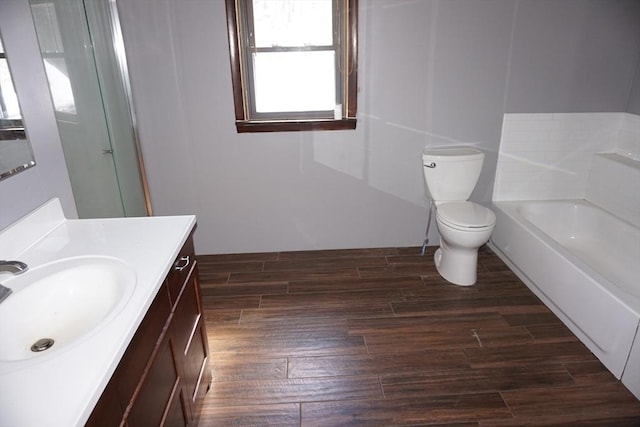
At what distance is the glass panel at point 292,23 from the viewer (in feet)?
9.27

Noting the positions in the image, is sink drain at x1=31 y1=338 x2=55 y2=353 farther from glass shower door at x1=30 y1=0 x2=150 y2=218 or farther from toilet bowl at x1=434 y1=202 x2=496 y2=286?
toilet bowl at x1=434 y1=202 x2=496 y2=286

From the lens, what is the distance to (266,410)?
1.92 meters

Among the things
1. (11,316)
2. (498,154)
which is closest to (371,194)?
(498,154)

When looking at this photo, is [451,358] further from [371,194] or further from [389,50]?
[389,50]

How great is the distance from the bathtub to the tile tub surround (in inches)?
4.9

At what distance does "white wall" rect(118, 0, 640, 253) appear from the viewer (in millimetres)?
2793

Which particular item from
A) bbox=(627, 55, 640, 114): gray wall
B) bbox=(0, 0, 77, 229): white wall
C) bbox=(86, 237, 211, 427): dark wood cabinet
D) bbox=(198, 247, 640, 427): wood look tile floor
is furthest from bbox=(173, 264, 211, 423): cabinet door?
bbox=(627, 55, 640, 114): gray wall

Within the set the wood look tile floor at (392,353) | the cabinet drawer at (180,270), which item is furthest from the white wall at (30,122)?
the wood look tile floor at (392,353)

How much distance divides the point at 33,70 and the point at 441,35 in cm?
236

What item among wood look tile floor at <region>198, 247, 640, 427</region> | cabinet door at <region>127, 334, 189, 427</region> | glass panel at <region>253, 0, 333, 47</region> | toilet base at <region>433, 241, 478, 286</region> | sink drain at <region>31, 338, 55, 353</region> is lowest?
wood look tile floor at <region>198, 247, 640, 427</region>

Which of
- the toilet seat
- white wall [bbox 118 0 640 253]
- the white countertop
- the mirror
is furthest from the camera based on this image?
white wall [bbox 118 0 640 253]

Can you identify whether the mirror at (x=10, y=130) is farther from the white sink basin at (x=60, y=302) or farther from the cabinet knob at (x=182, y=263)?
the cabinet knob at (x=182, y=263)

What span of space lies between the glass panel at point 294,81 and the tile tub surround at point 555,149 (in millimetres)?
1330

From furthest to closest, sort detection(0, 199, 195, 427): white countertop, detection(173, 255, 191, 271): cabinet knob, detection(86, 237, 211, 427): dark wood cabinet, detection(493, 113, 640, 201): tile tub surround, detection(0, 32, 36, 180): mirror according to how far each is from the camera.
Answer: detection(493, 113, 640, 201): tile tub surround
detection(173, 255, 191, 271): cabinet knob
detection(0, 32, 36, 180): mirror
detection(86, 237, 211, 427): dark wood cabinet
detection(0, 199, 195, 427): white countertop
